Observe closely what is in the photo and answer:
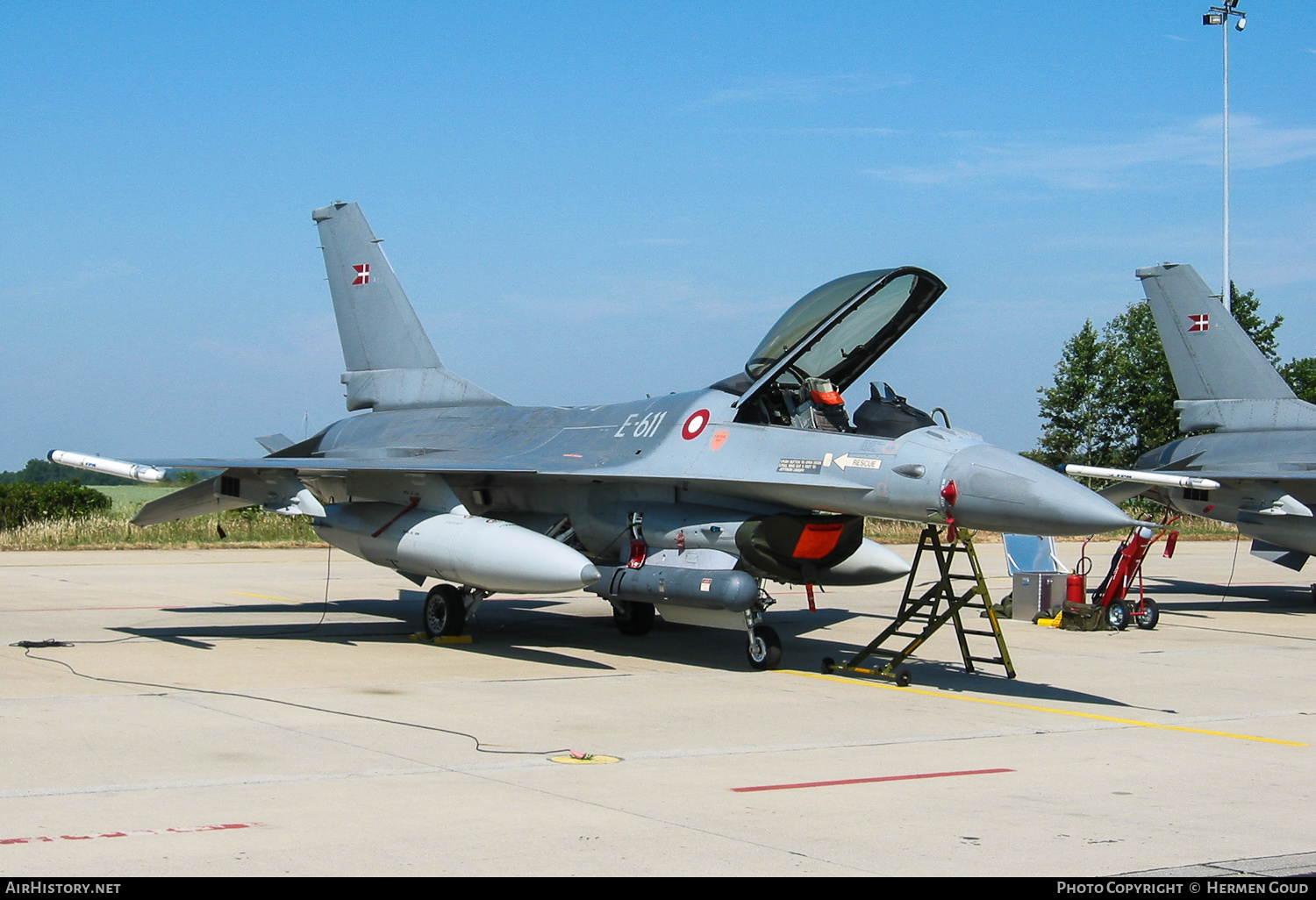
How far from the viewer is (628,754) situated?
735 centimetres

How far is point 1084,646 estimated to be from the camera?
528 inches

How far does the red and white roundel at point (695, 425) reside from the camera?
11.6 metres

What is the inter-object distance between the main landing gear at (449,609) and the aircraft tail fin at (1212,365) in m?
11.4

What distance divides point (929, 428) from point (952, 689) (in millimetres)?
2072

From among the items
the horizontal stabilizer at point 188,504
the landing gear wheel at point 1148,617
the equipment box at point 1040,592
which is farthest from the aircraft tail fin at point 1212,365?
the horizontal stabilizer at point 188,504

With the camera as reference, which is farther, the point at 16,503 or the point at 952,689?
the point at 16,503

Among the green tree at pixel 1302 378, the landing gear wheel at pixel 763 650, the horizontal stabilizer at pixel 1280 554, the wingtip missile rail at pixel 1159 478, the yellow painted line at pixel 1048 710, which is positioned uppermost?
the green tree at pixel 1302 378

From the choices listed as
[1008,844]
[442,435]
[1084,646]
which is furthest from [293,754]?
[1084,646]

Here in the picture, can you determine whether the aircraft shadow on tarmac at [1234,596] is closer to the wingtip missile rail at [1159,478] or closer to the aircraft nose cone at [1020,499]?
the wingtip missile rail at [1159,478]

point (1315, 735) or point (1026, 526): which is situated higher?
point (1026, 526)

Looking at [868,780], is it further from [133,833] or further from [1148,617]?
[1148,617]

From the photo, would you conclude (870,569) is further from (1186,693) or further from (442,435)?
(442,435)

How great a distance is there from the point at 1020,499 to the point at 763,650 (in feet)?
9.24

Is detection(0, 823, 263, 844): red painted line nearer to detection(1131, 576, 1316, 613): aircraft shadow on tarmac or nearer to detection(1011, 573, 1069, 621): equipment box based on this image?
detection(1011, 573, 1069, 621): equipment box
